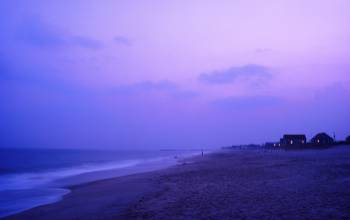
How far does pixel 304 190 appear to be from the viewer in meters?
11.5

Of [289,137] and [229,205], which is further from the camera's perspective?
[289,137]

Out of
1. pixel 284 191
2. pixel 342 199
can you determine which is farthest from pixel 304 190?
pixel 342 199

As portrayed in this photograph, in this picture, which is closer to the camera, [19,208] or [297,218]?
[297,218]

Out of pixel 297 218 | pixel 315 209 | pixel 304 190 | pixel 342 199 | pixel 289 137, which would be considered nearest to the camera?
pixel 297 218

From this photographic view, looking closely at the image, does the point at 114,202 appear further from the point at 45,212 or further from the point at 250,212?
the point at 250,212

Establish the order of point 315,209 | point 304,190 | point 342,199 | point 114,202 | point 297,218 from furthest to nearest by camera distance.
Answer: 1. point 114,202
2. point 304,190
3. point 342,199
4. point 315,209
5. point 297,218

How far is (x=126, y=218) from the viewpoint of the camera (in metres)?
9.56

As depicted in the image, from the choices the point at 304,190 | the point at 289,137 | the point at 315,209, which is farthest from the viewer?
the point at 289,137

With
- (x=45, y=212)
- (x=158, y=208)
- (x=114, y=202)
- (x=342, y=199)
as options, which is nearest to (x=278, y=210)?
(x=342, y=199)

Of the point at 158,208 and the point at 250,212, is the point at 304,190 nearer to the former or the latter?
the point at 250,212

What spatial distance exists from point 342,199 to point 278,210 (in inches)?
89.3

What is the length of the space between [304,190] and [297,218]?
4069 millimetres

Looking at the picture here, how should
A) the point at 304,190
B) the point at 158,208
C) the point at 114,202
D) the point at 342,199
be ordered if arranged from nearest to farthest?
the point at 342,199, the point at 158,208, the point at 304,190, the point at 114,202

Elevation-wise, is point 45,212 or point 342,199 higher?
point 342,199
